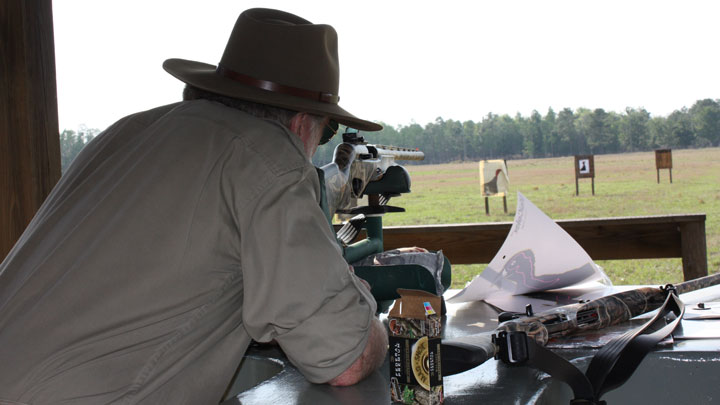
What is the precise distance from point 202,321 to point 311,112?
389mm

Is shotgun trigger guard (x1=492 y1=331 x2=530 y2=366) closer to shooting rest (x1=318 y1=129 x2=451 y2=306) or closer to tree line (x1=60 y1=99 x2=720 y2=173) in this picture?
shooting rest (x1=318 y1=129 x2=451 y2=306)

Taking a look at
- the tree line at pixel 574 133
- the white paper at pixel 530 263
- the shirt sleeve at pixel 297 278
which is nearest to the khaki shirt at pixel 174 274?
the shirt sleeve at pixel 297 278

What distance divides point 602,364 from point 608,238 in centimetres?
195

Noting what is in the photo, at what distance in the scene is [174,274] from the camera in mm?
880

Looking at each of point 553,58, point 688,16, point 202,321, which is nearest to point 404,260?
point 202,321

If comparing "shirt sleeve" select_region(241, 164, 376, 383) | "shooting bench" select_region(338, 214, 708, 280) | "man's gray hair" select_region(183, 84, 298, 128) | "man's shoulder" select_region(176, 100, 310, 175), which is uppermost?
"man's gray hair" select_region(183, 84, 298, 128)

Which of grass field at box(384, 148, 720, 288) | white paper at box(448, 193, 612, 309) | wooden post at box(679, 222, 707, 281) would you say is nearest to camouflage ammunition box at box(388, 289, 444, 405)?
white paper at box(448, 193, 612, 309)

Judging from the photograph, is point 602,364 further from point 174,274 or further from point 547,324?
point 174,274

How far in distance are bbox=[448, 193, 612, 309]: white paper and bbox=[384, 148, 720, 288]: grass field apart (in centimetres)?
763

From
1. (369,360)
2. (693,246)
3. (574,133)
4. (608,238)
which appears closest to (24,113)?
(369,360)

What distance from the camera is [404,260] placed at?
1.59m

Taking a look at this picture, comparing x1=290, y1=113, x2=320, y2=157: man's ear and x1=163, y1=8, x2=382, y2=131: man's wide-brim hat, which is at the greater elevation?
x1=163, y1=8, x2=382, y2=131: man's wide-brim hat

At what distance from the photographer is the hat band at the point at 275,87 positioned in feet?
3.45

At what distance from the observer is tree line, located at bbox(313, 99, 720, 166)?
20.5 metres
